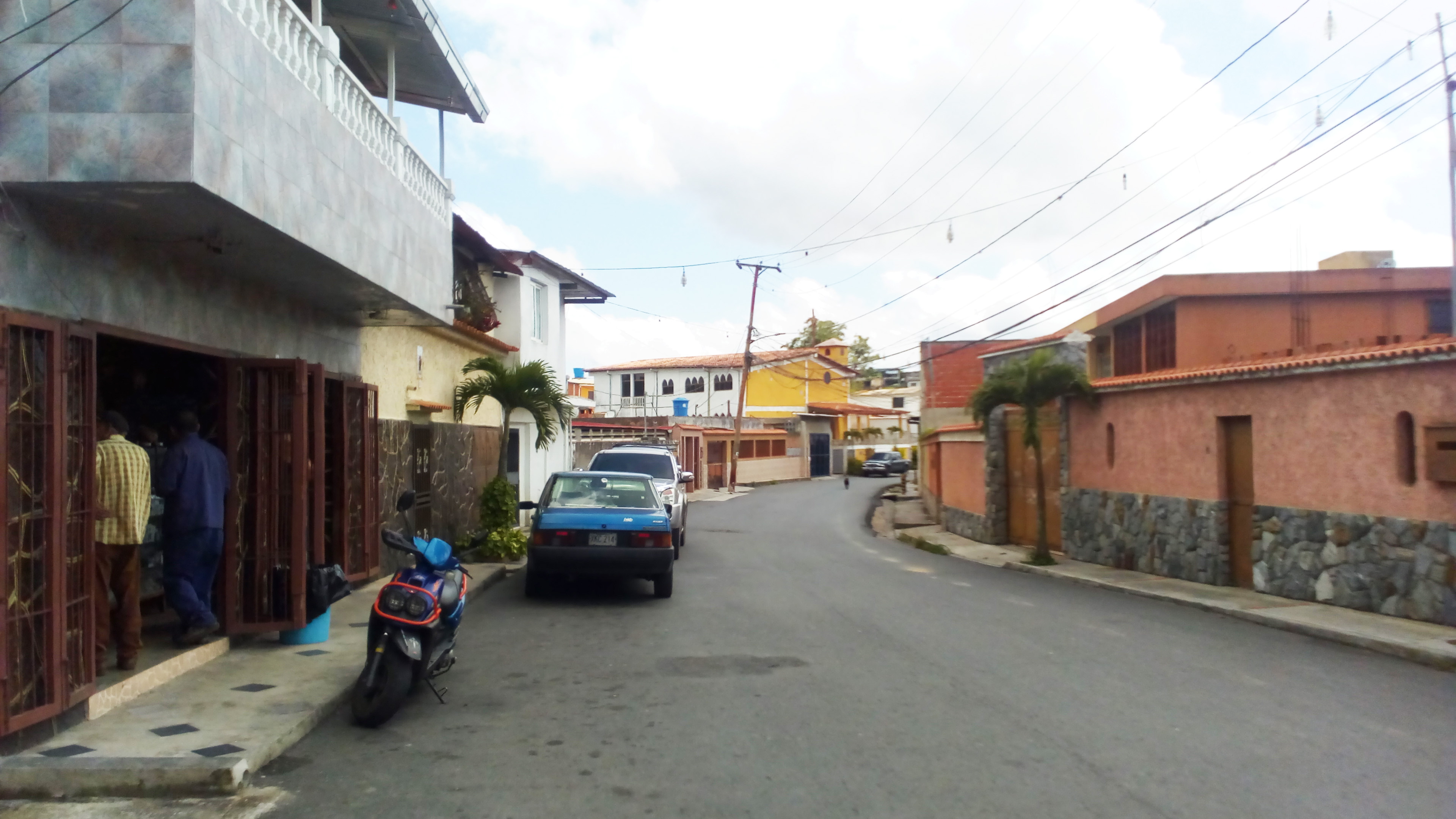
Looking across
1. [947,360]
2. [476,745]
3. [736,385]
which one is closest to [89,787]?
[476,745]

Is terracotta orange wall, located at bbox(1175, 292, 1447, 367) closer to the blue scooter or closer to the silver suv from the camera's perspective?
the silver suv

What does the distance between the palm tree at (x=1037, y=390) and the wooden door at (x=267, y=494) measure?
12.8 metres

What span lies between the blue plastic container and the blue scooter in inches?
81.0

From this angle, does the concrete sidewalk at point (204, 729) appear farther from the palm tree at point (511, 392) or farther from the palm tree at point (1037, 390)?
the palm tree at point (1037, 390)

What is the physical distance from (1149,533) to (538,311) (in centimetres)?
1449

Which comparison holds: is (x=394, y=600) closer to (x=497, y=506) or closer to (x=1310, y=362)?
(x=497, y=506)

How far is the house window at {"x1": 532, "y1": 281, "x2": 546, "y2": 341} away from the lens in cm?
2456

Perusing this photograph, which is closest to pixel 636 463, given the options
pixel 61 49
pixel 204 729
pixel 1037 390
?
pixel 1037 390

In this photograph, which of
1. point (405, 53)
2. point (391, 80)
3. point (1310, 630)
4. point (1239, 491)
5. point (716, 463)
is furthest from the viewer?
point (716, 463)

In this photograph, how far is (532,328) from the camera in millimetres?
24469

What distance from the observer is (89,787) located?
550cm

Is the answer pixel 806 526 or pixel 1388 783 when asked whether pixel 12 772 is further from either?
pixel 806 526

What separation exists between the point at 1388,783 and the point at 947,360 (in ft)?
119

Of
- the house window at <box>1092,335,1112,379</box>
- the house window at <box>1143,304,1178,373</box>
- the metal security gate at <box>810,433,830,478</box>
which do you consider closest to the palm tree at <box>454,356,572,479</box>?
the house window at <box>1143,304,1178,373</box>
